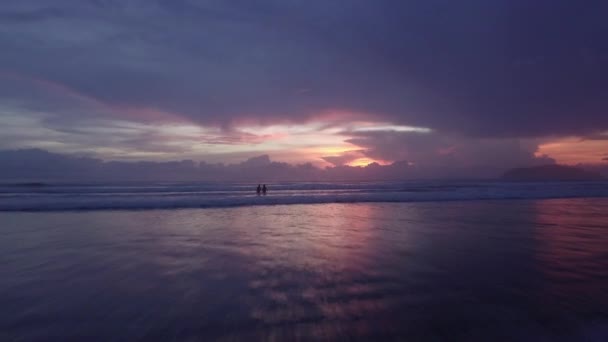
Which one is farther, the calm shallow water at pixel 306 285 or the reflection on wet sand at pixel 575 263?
the reflection on wet sand at pixel 575 263

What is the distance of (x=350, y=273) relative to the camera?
639 cm

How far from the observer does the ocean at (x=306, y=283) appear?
4.02 m

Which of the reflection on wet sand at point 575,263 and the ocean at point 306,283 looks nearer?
the ocean at point 306,283

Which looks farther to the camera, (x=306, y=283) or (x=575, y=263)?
(x=575, y=263)

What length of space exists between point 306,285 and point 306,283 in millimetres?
109

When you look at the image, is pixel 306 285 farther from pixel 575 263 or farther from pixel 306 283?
pixel 575 263

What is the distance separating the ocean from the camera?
402 centimetres

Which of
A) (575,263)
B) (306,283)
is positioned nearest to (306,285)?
(306,283)

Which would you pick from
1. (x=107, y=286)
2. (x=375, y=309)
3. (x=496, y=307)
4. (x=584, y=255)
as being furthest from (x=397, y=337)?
(x=584, y=255)

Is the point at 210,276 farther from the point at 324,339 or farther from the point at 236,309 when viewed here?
the point at 324,339

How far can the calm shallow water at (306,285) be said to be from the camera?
4027 mm

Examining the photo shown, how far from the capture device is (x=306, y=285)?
5.68 metres

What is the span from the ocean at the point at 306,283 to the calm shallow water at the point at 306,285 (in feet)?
0.09

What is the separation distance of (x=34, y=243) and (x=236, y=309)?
29.0 feet
